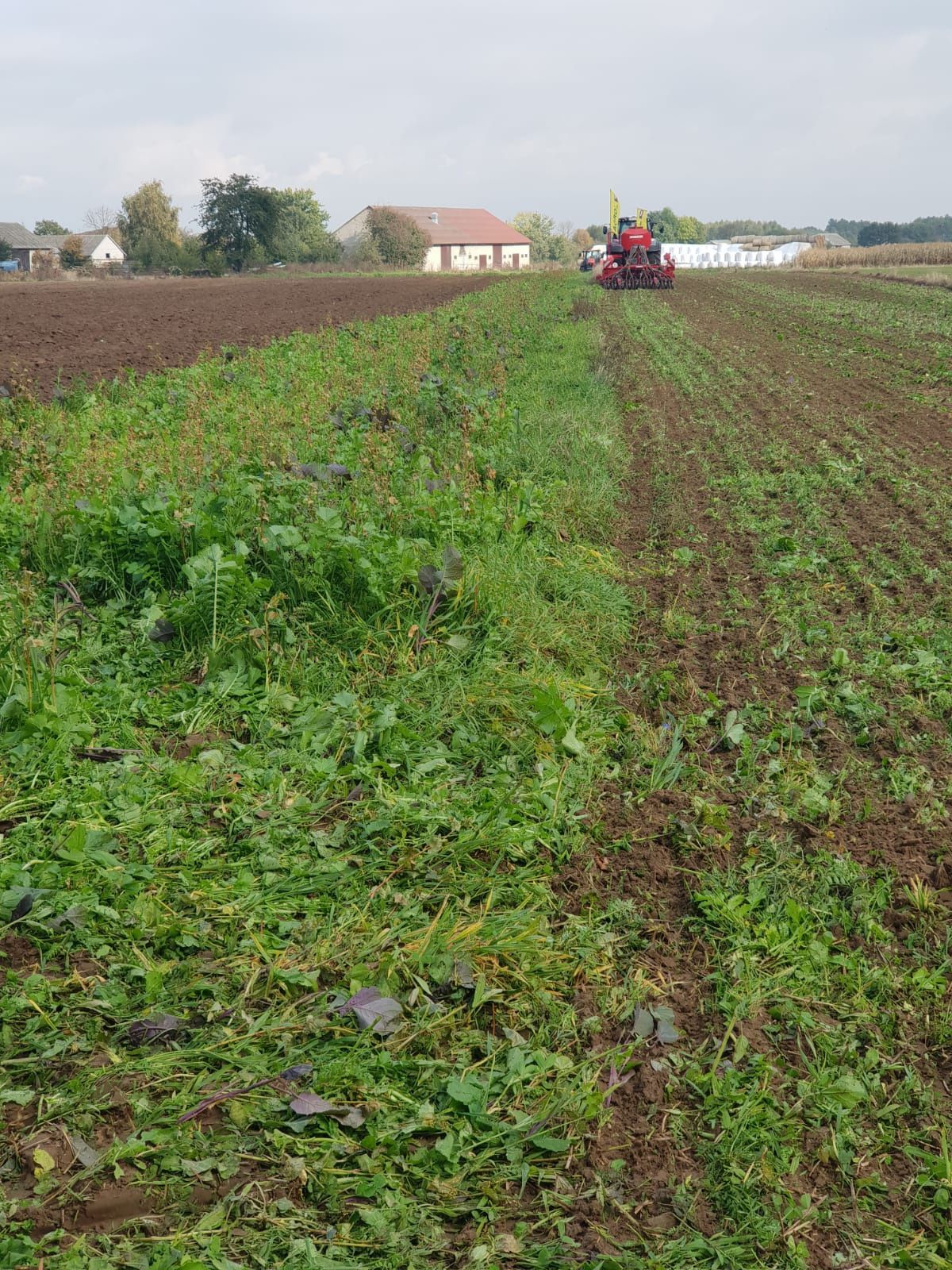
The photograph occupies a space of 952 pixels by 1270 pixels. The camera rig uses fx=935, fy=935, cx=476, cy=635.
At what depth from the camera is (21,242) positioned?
8288 cm

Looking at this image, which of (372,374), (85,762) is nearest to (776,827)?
(85,762)

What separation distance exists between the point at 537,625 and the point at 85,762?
2.56 m

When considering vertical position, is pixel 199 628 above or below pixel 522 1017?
above

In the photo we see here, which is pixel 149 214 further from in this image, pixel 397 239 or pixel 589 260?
pixel 589 260

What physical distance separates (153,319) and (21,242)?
7443 cm

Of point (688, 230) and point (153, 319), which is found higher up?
point (688, 230)

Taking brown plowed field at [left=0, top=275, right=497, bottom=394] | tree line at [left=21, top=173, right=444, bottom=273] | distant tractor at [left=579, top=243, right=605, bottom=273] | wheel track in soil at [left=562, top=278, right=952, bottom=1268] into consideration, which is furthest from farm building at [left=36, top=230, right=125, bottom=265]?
wheel track in soil at [left=562, top=278, right=952, bottom=1268]

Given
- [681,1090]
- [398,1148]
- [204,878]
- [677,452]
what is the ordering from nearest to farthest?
1. [398,1148]
2. [681,1090]
3. [204,878]
4. [677,452]

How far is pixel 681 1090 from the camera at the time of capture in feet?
8.85

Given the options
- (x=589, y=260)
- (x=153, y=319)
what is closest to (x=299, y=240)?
(x=589, y=260)

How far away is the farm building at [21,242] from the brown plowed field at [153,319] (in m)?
47.5

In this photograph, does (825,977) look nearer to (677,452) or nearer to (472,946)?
(472,946)

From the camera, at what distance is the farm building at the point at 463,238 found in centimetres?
8500

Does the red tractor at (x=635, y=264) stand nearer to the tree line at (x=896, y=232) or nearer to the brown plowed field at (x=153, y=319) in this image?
the brown plowed field at (x=153, y=319)
